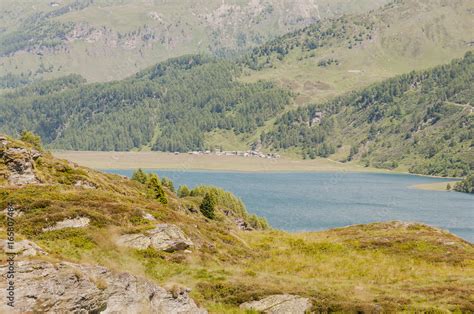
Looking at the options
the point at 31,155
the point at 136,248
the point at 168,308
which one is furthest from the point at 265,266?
the point at 31,155

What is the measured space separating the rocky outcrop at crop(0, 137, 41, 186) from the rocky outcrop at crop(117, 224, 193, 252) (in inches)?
651

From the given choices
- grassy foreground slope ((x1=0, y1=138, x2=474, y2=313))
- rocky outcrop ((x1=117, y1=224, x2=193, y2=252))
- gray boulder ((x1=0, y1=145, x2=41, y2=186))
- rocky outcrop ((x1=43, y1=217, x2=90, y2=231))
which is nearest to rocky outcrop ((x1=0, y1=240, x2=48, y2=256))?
grassy foreground slope ((x1=0, y1=138, x2=474, y2=313))

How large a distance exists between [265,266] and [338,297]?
13.6m

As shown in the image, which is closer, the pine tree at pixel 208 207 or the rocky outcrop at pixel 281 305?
the rocky outcrop at pixel 281 305

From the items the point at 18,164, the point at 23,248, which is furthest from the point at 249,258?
the point at 23,248

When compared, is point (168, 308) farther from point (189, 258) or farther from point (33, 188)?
point (33, 188)

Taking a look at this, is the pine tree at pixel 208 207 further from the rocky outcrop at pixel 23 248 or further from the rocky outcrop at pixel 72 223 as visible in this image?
the rocky outcrop at pixel 23 248

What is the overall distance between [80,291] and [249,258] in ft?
86.5

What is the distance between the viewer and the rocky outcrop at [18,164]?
184ft

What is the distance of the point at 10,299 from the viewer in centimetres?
2431

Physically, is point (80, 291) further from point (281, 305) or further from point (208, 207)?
point (208, 207)

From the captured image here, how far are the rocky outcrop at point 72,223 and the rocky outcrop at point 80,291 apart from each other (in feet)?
46.6

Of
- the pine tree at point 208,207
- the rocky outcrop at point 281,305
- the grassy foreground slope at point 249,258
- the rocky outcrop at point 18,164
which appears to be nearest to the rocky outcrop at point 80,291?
the grassy foreground slope at point 249,258

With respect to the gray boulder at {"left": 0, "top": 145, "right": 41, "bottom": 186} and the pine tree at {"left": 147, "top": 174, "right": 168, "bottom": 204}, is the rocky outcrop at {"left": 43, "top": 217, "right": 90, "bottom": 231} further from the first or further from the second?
the pine tree at {"left": 147, "top": 174, "right": 168, "bottom": 204}
